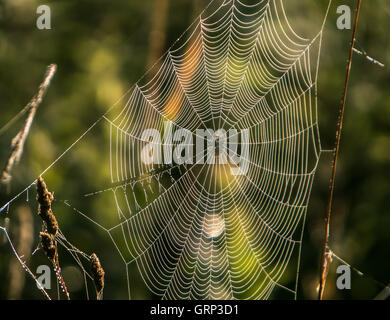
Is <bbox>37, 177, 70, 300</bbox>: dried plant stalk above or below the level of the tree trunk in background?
below

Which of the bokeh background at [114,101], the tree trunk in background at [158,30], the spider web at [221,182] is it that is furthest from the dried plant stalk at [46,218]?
the tree trunk in background at [158,30]

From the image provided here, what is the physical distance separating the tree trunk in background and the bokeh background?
0.04ft

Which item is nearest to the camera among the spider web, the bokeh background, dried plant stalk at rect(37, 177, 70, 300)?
dried plant stalk at rect(37, 177, 70, 300)

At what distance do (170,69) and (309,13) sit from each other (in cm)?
227

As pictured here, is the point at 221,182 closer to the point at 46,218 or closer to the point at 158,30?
the point at 158,30

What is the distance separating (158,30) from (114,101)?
2.74ft

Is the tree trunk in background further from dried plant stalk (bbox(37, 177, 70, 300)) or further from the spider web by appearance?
dried plant stalk (bbox(37, 177, 70, 300))

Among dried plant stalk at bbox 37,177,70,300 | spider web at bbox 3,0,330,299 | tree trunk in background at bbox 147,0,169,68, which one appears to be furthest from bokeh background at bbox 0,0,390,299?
dried plant stalk at bbox 37,177,70,300

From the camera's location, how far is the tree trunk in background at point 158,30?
5134 millimetres

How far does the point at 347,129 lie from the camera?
5.62 metres

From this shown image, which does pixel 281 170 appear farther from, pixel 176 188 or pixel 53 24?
pixel 53 24

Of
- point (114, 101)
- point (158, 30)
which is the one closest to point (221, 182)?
point (114, 101)

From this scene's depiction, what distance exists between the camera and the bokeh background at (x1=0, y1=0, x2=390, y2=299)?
5059mm
